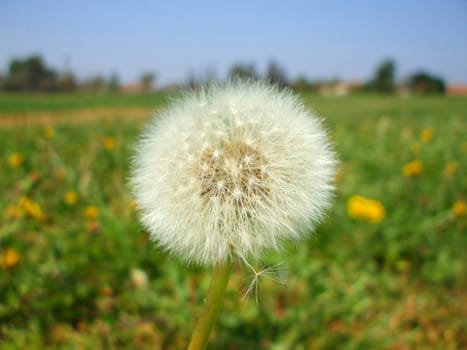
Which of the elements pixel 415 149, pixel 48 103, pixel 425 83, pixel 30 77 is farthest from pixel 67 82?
pixel 425 83

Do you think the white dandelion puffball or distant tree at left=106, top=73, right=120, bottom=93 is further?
distant tree at left=106, top=73, right=120, bottom=93

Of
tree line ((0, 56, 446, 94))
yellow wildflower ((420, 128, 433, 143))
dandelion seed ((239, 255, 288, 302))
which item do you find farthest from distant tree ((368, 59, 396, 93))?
A: dandelion seed ((239, 255, 288, 302))

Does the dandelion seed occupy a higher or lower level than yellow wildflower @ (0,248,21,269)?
higher

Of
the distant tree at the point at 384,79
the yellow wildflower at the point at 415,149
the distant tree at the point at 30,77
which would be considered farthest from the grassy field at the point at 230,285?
the distant tree at the point at 384,79

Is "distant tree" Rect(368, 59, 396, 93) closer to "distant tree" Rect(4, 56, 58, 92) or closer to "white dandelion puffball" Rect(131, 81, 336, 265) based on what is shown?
"distant tree" Rect(4, 56, 58, 92)

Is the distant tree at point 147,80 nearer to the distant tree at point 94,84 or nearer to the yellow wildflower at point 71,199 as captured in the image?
the distant tree at point 94,84

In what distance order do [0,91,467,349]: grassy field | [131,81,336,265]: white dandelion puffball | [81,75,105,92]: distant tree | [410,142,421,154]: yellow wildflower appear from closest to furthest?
[131,81,336,265]: white dandelion puffball < [0,91,467,349]: grassy field < [410,142,421,154]: yellow wildflower < [81,75,105,92]: distant tree

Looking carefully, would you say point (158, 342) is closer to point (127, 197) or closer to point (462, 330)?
point (127, 197)
